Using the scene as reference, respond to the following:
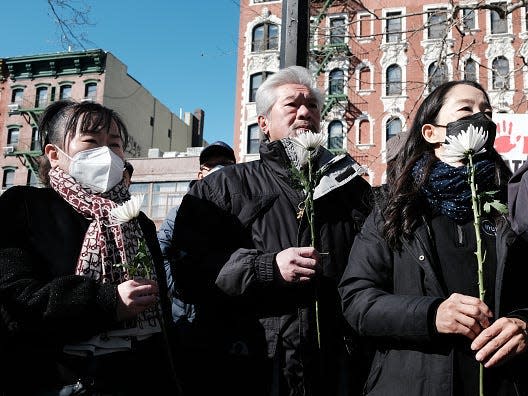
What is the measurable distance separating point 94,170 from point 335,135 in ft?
88.0

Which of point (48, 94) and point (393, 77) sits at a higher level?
point (48, 94)

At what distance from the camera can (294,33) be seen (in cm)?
333

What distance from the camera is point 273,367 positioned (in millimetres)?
2447

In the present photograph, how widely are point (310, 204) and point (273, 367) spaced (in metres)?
0.74

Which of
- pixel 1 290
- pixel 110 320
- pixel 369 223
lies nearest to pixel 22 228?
pixel 1 290

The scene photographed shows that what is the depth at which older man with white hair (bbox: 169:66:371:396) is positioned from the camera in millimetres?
2463

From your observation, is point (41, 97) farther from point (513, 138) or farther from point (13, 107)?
point (513, 138)

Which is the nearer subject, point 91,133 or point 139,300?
point 139,300

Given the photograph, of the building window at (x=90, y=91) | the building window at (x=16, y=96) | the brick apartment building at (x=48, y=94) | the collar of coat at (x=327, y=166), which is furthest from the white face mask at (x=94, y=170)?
the building window at (x=16, y=96)

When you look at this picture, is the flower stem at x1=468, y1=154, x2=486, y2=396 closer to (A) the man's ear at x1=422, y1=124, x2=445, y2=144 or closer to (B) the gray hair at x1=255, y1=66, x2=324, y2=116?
(A) the man's ear at x1=422, y1=124, x2=445, y2=144

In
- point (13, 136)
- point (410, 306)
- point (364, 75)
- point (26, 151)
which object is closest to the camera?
point (410, 306)

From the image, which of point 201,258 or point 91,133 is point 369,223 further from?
point 91,133

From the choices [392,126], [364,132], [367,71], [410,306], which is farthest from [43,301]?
[367,71]

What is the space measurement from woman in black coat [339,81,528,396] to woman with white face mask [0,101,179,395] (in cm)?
90
